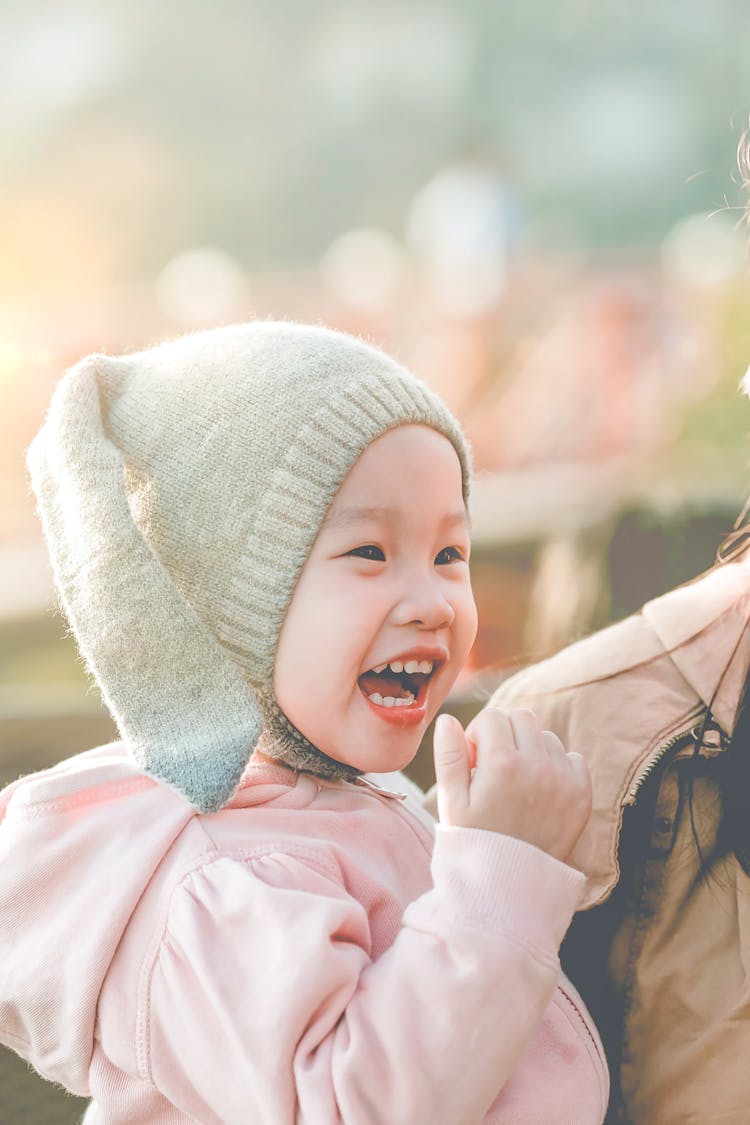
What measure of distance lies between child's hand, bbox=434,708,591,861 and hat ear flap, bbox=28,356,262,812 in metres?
0.19

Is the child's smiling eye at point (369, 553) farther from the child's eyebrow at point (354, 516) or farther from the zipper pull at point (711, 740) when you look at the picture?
the zipper pull at point (711, 740)

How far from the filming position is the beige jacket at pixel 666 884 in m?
1.29

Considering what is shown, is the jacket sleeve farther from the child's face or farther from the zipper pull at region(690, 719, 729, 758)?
the zipper pull at region(690, 719, 729, 758)

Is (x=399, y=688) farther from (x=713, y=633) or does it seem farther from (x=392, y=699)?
(x=713, y=633)

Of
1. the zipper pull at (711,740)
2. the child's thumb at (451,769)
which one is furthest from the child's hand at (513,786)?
the zipper pull at (711,740)

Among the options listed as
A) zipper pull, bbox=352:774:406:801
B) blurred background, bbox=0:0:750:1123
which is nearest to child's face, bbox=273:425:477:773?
zipper pull, bbox=352:774:406:801

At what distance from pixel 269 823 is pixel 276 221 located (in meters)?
14.7

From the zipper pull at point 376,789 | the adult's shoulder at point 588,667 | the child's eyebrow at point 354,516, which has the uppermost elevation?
the child's eyebrow at point 354,516

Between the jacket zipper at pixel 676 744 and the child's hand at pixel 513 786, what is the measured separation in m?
0.17

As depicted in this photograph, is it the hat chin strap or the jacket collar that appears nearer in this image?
the hat chin strap

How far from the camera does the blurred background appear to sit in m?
6.96

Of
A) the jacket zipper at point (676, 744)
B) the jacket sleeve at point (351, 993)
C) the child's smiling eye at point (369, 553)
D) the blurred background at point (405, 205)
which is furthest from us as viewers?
the blurred background at point (405, 205)

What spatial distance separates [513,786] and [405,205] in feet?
48.7

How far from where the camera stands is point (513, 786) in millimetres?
1134
